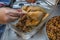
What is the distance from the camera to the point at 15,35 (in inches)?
35.2

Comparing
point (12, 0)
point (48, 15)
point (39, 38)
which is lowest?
point (39, 38)

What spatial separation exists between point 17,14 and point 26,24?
0.39 feet

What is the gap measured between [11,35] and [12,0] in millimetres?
633

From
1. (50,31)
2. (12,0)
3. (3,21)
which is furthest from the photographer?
(12,0)

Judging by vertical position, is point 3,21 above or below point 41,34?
above

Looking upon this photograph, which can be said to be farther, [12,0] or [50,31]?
[12,0]

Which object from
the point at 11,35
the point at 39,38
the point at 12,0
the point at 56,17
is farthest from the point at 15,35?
the point at 12,0

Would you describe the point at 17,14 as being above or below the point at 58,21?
above

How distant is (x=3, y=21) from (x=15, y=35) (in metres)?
0.23

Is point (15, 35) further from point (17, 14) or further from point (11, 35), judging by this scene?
point (17, 14)

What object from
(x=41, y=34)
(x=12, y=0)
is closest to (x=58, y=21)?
(x=41, y=34)

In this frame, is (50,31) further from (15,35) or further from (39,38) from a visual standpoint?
(15,35)

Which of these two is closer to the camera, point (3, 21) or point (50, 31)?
point (3, 21)

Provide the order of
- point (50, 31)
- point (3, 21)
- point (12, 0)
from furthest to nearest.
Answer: point (12, 0)
point (50, 31)
point (3, 21)
